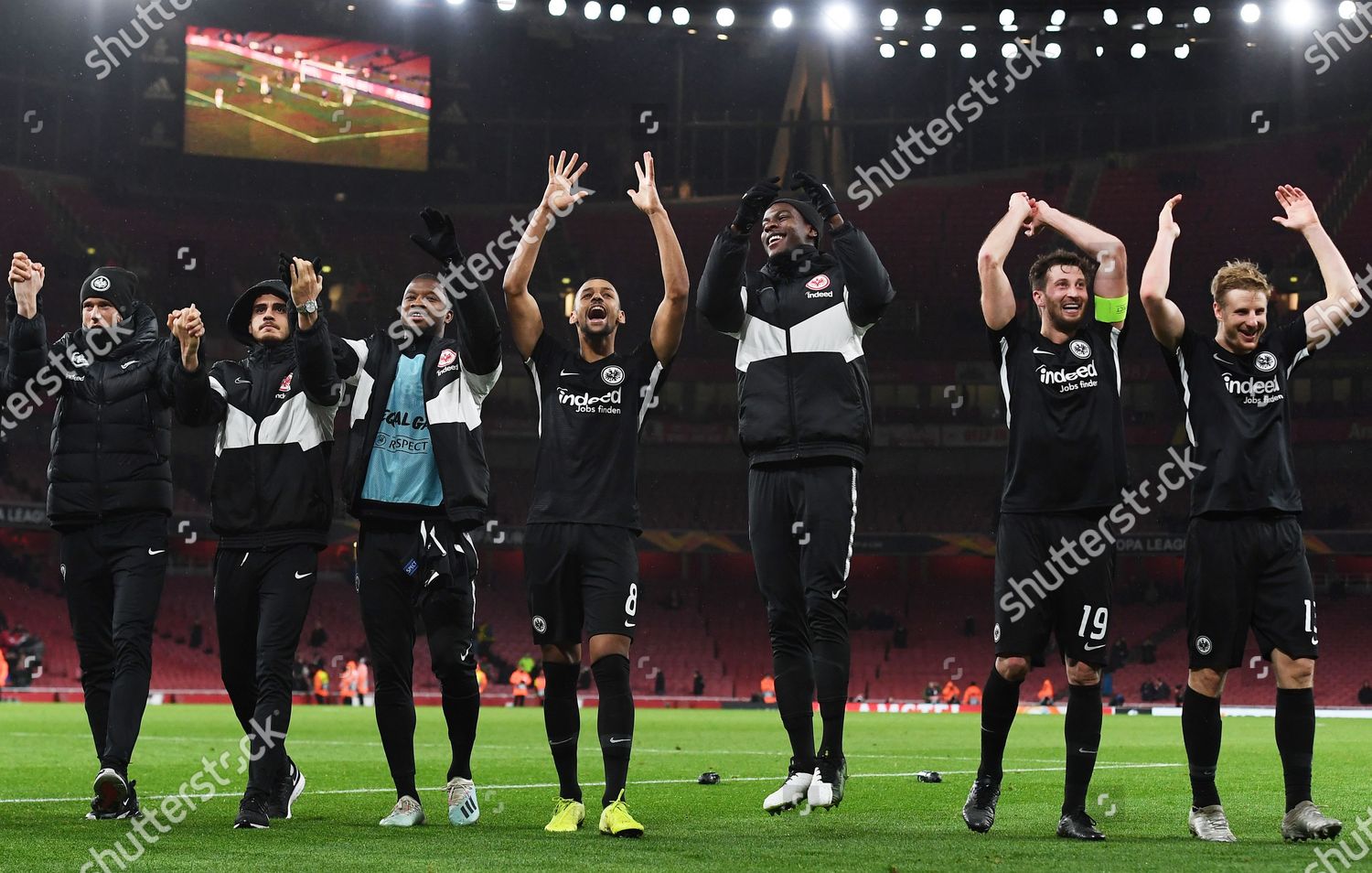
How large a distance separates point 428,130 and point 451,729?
37.6 meters

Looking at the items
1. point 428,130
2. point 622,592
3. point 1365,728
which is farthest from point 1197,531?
point 428,130

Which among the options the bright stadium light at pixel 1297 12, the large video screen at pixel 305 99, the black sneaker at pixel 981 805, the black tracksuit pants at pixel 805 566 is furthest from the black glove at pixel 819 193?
the large video screen at pixel 305 99

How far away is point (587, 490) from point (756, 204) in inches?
61.8

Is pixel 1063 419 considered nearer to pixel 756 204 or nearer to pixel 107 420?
pixel 756 204

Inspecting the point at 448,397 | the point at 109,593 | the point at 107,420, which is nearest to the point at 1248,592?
the point at 448,397

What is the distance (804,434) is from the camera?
700 cm

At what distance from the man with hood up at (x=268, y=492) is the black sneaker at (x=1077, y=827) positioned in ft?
11.9

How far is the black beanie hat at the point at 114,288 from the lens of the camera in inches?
310

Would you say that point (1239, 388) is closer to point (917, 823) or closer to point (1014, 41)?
point (917, 823)

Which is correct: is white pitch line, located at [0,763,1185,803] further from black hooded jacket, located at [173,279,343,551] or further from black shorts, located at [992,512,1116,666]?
black shorts, located at [992,512,1116,666]

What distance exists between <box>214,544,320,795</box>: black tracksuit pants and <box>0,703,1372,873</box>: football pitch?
39 centimetres

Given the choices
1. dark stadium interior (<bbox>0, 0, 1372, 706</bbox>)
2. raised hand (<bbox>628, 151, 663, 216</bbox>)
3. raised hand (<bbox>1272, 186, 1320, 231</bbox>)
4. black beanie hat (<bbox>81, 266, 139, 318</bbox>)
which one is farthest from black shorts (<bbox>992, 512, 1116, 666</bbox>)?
dark stadium interior (<bbox>0, 0, 1372, 706</bbox>)

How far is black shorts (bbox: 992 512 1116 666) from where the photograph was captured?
261 inches

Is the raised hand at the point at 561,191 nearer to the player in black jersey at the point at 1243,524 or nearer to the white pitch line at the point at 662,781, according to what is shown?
the player in black jersey at the point at 1243,524
